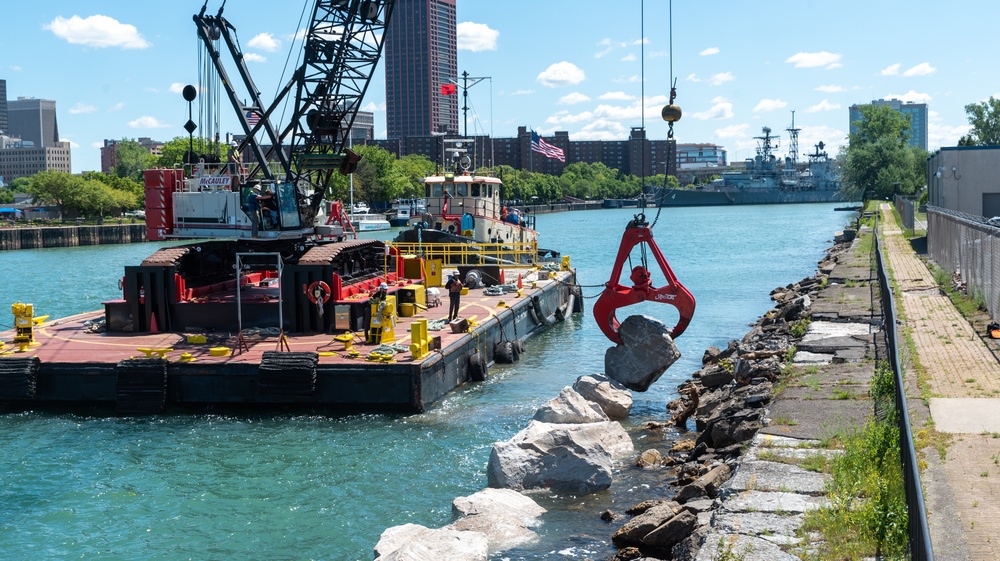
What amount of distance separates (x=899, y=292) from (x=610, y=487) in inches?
555

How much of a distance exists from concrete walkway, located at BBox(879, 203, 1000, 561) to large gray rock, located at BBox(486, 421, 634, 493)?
4.28 m

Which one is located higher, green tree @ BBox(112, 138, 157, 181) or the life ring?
green tree @ BBox(112, 138, 157, 181)

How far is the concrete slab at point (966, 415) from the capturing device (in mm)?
11289

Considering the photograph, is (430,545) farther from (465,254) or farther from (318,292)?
(465,254)

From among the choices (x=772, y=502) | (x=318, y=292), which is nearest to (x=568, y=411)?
(x=772, y=502)

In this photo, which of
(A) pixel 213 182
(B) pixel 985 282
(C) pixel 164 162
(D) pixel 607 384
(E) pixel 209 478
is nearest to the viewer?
(E) pixel 209 478

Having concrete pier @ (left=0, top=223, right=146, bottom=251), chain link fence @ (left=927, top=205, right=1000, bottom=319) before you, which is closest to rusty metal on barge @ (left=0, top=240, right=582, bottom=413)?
chain link fence @ (left=927, top=205, right=1000, bottom=319)

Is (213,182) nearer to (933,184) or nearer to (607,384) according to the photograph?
(607,384)

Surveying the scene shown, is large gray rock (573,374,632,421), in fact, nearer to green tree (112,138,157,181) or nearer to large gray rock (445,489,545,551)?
large gray rock (445,489,545,551)

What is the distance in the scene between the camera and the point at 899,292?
25.1m

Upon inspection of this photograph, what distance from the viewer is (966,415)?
11859mm

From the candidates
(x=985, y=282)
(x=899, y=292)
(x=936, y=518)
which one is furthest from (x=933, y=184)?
(x=936, y=518)

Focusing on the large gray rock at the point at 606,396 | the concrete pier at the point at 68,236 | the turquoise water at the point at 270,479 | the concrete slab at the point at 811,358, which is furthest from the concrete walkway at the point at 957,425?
the concrete pier at the point at 68,236

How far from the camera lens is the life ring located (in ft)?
69.0
